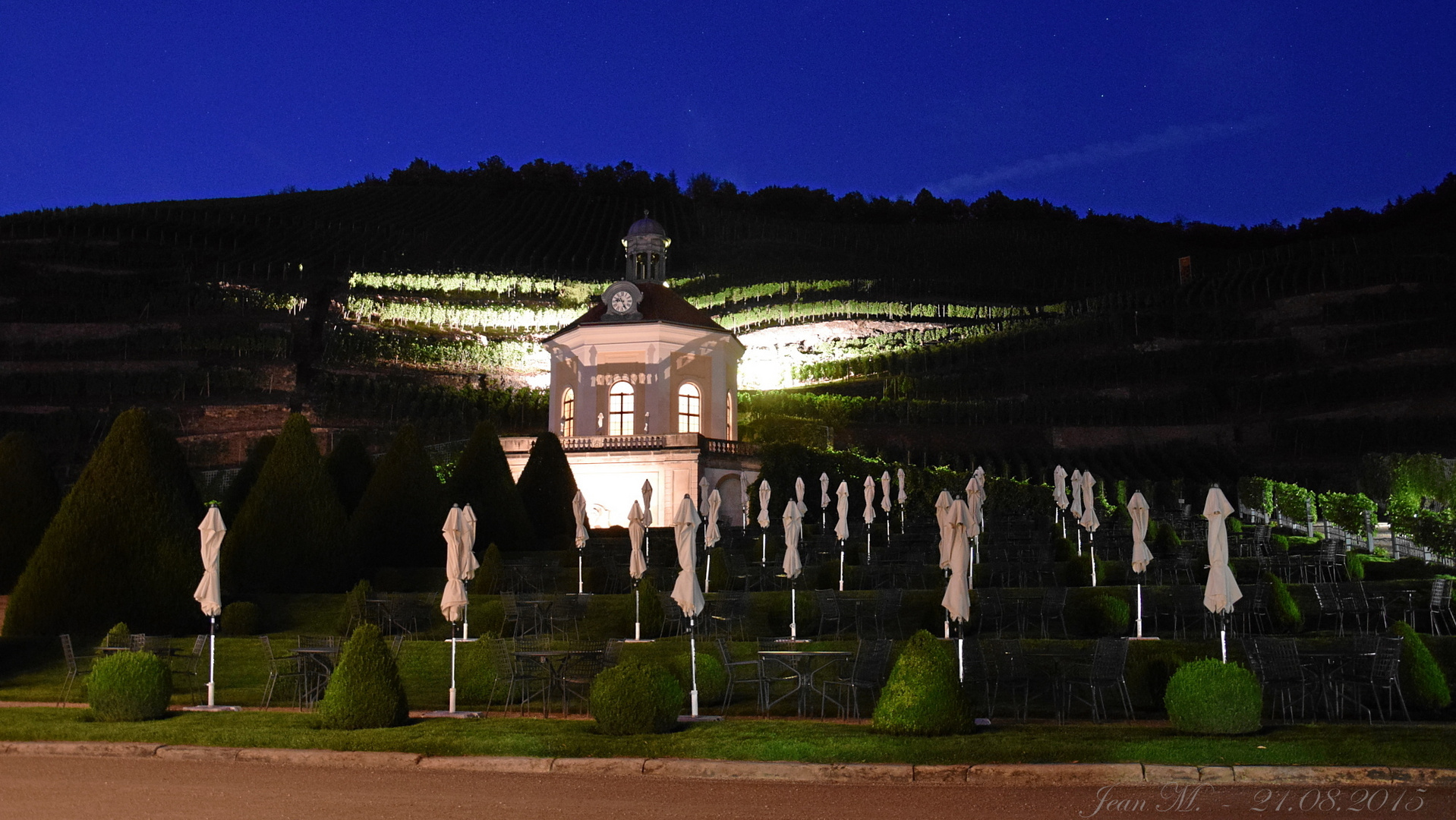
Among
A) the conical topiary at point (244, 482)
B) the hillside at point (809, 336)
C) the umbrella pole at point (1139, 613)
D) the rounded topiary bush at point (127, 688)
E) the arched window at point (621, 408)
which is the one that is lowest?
the rounded topiary bush at point (127, 688)

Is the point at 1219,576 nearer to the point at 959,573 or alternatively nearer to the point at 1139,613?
the point at 959,573

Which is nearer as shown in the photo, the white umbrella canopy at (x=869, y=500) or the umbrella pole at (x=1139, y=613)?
the umbrella pole at (x=1139, y=613)

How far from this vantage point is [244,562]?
23.4m

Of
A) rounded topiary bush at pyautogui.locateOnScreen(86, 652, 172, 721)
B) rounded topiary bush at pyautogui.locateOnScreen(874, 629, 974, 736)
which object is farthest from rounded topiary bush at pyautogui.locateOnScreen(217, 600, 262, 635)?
rounded topiary bush at pyautogui.locateOnScreen(874, 629, 974, 736)

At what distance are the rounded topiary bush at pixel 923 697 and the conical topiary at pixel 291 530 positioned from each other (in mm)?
14435

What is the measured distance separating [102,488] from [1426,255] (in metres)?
85.7

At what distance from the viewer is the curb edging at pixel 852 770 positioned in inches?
410

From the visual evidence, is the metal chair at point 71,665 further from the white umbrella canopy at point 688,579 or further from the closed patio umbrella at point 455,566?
the white umbrella canopy at point 688,579

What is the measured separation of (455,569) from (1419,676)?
10.9 metres

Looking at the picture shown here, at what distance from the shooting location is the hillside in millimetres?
67688

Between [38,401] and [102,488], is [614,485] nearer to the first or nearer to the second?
[102,488]

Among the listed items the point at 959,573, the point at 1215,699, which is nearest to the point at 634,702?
the point at 959,573

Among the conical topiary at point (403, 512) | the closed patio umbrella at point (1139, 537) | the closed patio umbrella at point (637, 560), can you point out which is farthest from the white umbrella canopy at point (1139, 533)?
the conical topiary at point (403, 512)

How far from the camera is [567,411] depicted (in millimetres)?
44719
